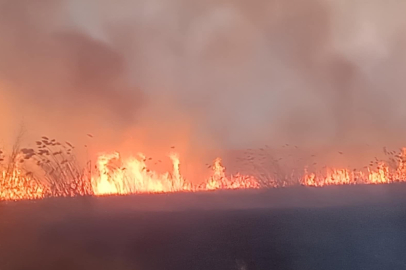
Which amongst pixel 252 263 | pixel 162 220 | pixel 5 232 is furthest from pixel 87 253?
pixel 252 263

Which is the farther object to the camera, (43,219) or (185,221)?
(185,221)

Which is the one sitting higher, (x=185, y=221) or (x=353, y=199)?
(x=353, y=199)

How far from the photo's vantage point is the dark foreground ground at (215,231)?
1132cm

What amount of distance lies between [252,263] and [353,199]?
6.79 metres

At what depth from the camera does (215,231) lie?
48.1 ft

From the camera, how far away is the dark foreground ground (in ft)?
37.1

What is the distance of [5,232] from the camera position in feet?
36.7

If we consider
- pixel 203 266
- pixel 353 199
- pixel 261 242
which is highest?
pixel 353 199

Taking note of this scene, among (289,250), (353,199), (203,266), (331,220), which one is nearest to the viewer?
(203,266)

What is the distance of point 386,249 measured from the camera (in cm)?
1458

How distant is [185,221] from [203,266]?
2396mm

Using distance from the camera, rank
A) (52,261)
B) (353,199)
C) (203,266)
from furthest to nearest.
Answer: (353,199)
(203,266)
(52,261)

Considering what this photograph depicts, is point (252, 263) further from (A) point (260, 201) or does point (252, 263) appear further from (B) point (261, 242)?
(A) point (260, 201)

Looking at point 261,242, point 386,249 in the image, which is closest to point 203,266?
point 261,242
